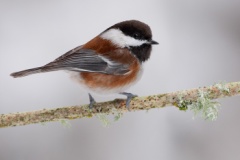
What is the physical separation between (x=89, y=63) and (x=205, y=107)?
2.94ft

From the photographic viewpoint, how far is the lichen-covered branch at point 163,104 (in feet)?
7.52

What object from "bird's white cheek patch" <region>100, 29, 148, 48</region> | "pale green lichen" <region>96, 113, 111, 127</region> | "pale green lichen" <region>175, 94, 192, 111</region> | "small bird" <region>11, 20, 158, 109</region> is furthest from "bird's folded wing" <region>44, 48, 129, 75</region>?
"pale green lichen" <region>175, 94, 192, 111</region>

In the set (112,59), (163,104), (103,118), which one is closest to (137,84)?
(112,59)

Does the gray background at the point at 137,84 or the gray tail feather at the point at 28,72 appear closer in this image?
the gray tail feather at the point at 28,72

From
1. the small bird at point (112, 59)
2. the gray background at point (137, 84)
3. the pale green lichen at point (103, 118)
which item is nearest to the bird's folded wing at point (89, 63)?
the small bird at point (112, 59)

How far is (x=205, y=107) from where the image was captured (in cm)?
229

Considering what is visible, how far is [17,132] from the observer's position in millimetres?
4191

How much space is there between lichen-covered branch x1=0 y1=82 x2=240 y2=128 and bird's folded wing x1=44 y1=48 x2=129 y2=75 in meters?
0.43

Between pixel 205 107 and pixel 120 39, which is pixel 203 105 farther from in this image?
pixel 120 39

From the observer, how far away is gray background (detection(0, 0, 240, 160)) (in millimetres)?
4199

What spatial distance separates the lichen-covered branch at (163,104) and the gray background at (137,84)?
1778 millimetres

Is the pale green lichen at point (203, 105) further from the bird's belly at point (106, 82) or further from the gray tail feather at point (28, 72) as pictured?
the gray tail feather at point (28, 72)

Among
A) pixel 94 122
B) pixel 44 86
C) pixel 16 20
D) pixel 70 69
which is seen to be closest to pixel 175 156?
pixel 94 122

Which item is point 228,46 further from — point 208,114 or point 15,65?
point 208,114
